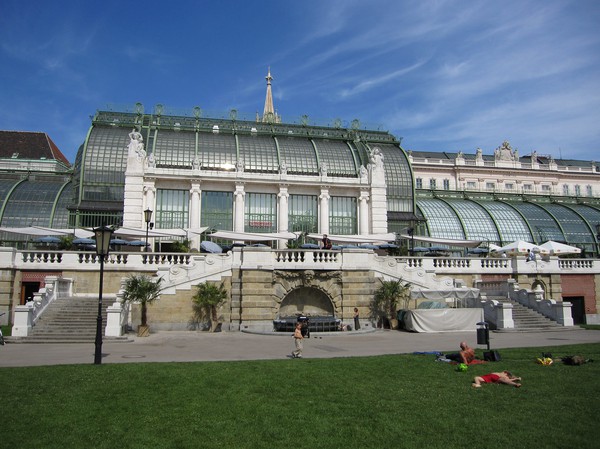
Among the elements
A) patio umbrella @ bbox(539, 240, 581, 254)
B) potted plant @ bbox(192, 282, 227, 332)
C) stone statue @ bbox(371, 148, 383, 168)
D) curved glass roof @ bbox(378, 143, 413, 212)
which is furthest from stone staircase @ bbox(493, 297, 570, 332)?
stone statue @ bbox(371, 148, 383, 168)

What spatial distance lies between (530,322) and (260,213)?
22.3m

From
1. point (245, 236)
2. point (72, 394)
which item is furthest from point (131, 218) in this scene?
point (72, 394)

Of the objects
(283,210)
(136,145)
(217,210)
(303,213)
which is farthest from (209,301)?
(136,145)

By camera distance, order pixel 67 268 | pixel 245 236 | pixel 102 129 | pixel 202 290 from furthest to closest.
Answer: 1. pixel 102 129
2. pixel 245 236
3. pixel 67 268
4. pixel 202 290

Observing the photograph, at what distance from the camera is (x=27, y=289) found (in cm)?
3077

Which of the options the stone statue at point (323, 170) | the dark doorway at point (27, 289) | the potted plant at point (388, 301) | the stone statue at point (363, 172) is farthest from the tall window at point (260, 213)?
the dark doorway at point (27, 289)

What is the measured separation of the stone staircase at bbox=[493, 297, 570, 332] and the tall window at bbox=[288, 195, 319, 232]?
1792 cm

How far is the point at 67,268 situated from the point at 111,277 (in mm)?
2569

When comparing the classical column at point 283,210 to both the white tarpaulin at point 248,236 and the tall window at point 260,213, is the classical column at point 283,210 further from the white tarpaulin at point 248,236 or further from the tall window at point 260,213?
the white tarpaulin at point 248,236

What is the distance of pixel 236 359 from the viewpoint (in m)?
18.2

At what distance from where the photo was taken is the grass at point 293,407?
9.34m

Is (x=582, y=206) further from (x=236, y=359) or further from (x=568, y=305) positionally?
Result: (x=236, y=359)

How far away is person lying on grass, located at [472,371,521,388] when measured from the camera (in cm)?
1334

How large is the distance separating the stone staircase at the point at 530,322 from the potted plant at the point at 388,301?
5.97m
